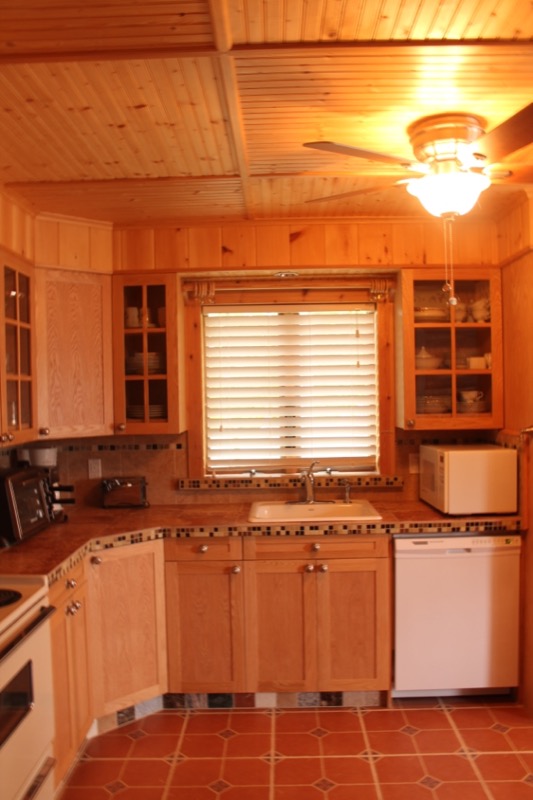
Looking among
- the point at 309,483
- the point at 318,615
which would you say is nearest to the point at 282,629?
the point at 318,615

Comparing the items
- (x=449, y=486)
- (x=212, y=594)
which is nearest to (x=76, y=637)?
(x=212, y=594)

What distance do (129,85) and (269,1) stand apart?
581 millimetres

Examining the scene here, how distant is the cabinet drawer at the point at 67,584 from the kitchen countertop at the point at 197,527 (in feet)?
0.15

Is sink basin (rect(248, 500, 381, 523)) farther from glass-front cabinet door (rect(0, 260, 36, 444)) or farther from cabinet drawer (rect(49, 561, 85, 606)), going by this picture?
glass-front cabinet door (rect(0, 260, 36, 444))

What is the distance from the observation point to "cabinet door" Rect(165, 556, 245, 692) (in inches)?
121

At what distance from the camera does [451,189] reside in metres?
2.01

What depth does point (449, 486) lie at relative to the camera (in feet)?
10.3

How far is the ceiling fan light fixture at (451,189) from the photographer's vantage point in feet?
6.60

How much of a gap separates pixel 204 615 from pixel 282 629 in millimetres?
385

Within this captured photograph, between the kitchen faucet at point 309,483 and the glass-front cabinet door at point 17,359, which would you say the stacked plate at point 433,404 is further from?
the glass-front cabinet door at point 17,359

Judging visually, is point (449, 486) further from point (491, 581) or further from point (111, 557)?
point (111, 557)

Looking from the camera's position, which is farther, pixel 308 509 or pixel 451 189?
pixel 308 509

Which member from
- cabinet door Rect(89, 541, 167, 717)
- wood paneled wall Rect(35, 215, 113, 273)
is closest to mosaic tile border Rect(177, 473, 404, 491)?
cabinet door Rect(89, 541, 167, 717)

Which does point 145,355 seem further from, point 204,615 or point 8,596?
point 8,596
